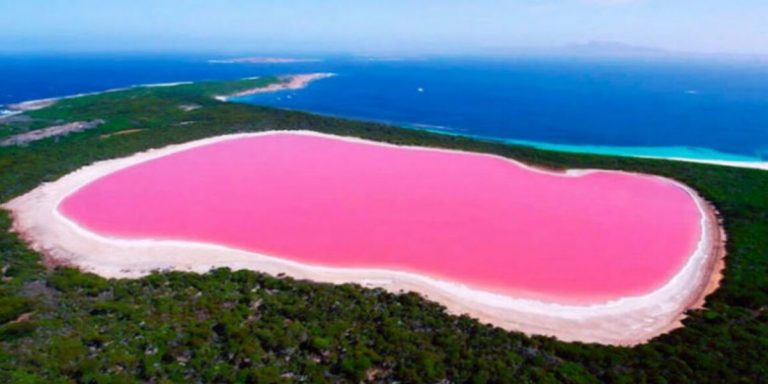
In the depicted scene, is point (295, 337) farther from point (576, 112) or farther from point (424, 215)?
point (576, 112)

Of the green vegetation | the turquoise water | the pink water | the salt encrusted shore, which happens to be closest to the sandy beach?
the turquoise water

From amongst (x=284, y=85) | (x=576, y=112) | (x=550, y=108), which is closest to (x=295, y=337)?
(x=576, y=112)

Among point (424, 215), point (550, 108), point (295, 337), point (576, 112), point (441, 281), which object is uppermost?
point (550, 108)

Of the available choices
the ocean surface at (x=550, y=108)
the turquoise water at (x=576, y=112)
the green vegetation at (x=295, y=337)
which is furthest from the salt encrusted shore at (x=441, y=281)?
the ocean surface at (x=550, y=108)

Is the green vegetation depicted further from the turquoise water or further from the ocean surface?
the ocean surface

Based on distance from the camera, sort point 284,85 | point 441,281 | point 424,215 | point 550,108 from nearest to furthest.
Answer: point 441,281 → point 424,215 → point 550,108 → point 284,85

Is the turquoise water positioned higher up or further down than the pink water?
higher up
